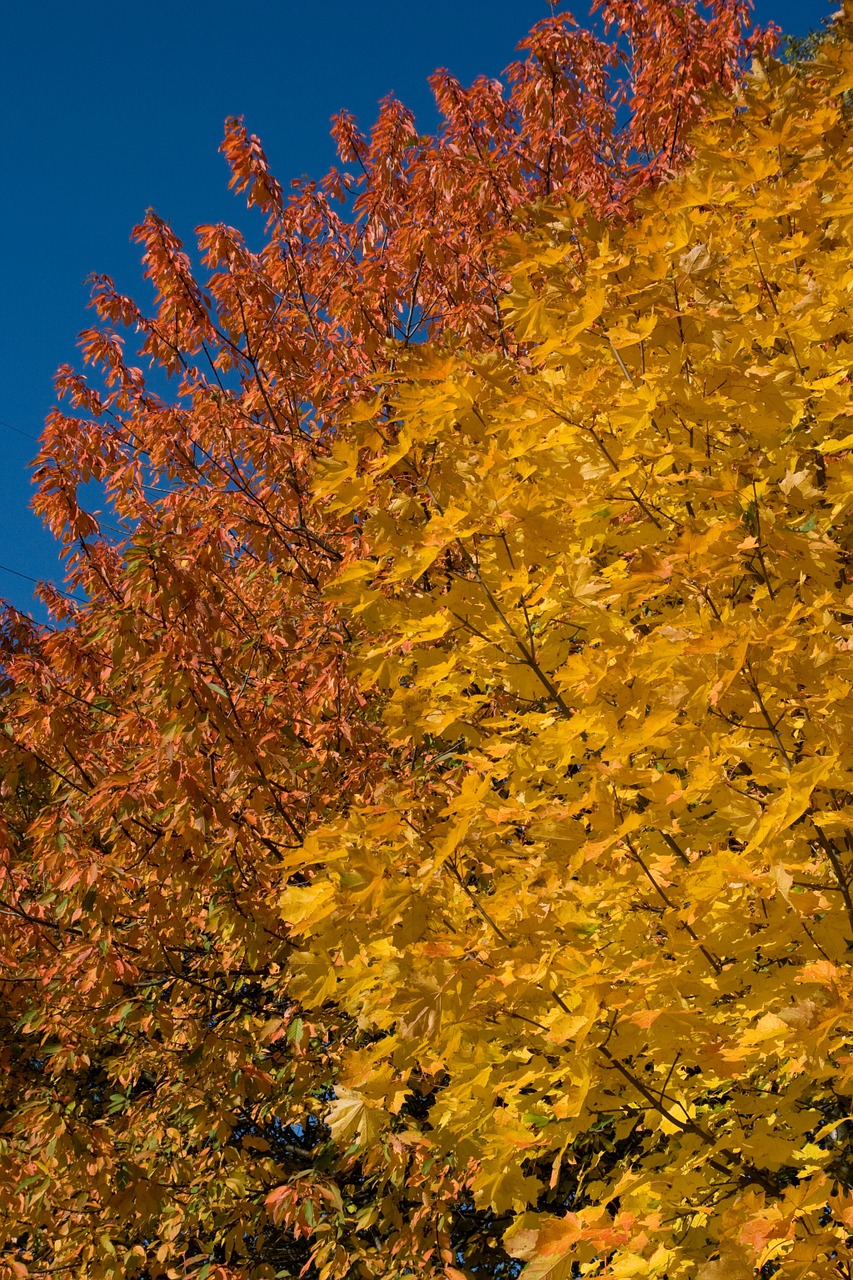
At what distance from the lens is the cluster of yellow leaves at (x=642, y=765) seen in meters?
1.78

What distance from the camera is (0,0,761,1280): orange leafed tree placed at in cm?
368

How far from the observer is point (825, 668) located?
1930 millimetres

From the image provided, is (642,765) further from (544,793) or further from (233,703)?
(233,703)

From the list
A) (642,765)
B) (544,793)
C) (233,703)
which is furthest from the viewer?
(233,703)

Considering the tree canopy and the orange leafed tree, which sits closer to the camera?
the tree canopy

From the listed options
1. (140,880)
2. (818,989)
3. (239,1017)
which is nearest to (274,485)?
(140,880)

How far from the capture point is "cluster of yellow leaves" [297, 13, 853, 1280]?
5.84 ft

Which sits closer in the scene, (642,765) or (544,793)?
(642,765)

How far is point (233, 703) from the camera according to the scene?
3.55 metres

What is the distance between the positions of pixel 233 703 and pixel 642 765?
1909 millimetres

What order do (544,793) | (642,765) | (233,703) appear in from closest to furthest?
(642,765) → (544,793) → (233,703)

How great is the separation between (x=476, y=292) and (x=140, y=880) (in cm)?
389

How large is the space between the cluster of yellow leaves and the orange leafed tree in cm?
77

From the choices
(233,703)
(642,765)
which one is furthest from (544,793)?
(233,703)
